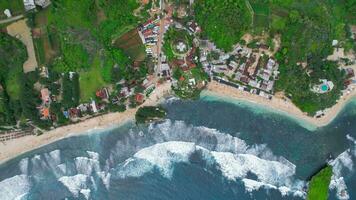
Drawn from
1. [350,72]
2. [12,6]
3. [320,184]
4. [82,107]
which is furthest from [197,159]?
[12,6]

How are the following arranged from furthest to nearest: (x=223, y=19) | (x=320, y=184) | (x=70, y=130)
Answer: (x=70, y=130) < (x=320, y=184) < (x=223, y=19)

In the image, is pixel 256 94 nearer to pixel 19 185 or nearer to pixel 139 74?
pixel 139 74

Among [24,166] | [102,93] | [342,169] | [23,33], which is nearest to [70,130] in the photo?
[102,93]

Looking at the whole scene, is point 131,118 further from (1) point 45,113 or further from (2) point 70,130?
(1) point 45,113

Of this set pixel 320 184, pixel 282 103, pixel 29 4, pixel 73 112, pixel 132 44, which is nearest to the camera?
pixel 29 4

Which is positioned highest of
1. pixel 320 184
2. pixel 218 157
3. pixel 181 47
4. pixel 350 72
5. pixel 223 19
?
pixel 223 19

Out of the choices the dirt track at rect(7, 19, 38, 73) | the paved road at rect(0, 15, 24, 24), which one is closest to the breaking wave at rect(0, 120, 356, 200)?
the dirt track at rect(7, 19, 38, 73)

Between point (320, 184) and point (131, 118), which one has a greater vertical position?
point (131, 118)

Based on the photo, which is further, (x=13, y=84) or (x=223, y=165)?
(x=223, y=165)
